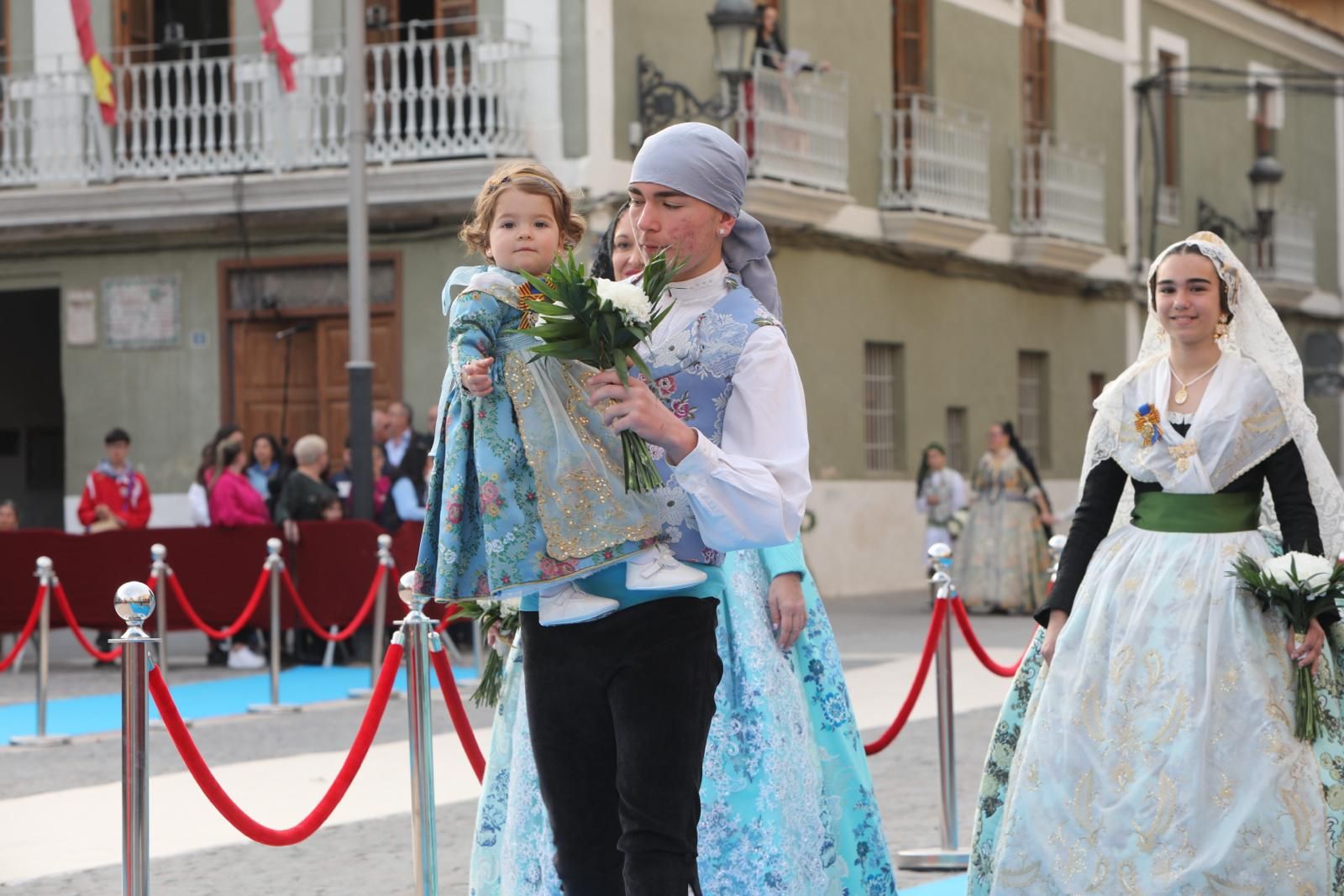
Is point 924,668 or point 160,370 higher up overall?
point 160,370

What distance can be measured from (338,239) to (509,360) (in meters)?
15.9

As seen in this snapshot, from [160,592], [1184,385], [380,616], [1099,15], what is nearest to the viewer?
[1184,385]

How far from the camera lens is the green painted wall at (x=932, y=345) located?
22.2m

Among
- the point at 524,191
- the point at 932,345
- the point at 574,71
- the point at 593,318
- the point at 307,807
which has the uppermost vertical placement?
the point at 574,71

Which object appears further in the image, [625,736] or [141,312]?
[141,312]

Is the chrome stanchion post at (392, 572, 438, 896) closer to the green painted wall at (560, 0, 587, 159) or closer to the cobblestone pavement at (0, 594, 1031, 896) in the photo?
the cobblestone pavement at (0, 594, 1031, 896)

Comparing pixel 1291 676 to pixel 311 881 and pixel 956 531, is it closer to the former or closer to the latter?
pixel 311 881

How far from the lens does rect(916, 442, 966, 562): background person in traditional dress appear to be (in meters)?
20.4

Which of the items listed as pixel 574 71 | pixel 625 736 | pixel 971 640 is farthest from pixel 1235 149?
pixel 625 736

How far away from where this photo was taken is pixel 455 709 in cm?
607

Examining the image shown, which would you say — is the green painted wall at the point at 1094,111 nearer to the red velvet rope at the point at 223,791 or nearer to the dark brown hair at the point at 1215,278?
the dark brown hair at the point at 1215,278

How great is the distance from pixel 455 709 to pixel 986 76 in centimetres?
2027

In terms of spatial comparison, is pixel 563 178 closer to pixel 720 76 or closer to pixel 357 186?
pixel 720 76

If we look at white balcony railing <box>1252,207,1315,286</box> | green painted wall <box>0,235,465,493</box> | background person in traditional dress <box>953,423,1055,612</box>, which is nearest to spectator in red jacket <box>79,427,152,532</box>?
green painted wall <box>0,235,465,493</box>
